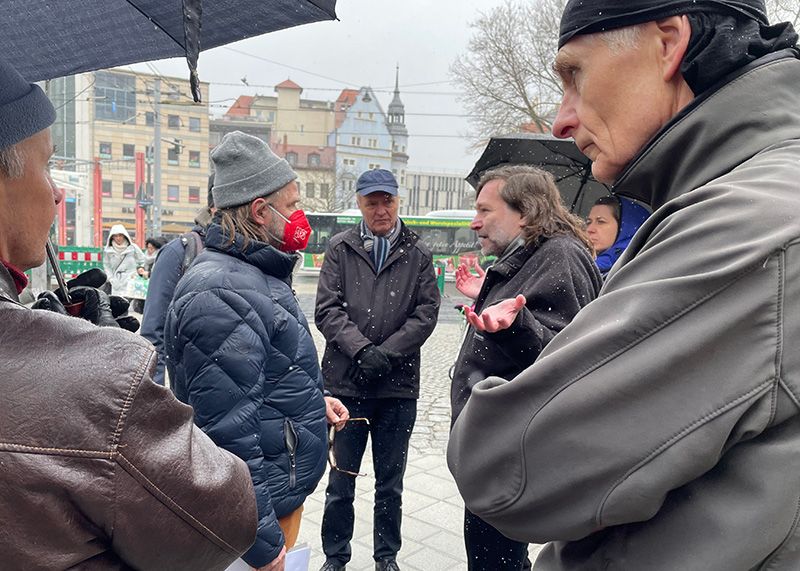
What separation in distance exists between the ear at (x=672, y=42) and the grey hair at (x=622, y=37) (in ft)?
0.12

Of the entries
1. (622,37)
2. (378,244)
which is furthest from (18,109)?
(378,244)

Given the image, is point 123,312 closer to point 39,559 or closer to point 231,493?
point 231,493

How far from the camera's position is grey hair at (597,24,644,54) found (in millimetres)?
1177

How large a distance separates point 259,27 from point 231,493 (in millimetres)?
1495

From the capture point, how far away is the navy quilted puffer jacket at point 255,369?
2.25 metres

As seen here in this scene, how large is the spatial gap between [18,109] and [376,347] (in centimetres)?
282

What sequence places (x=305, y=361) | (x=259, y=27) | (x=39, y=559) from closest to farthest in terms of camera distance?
(x=39, y=559), (x=259, y=27), (x=305, y=361)

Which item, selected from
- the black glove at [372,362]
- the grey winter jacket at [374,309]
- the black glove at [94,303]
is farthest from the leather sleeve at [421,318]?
the black glove at [94,303]

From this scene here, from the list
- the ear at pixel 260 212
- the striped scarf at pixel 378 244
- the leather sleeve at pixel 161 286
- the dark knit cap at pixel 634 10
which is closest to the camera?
the dark knit cap at pixel 634 10

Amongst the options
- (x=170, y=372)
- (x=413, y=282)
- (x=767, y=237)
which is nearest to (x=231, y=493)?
(x=767, y=237)

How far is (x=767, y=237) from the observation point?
36.0 inches

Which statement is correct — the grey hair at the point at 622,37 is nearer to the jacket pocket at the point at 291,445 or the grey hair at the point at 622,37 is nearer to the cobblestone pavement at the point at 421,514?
the jacket pocket at the point at 291,445

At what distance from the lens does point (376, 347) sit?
390 cm

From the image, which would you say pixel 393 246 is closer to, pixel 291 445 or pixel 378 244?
pixel 378 244
